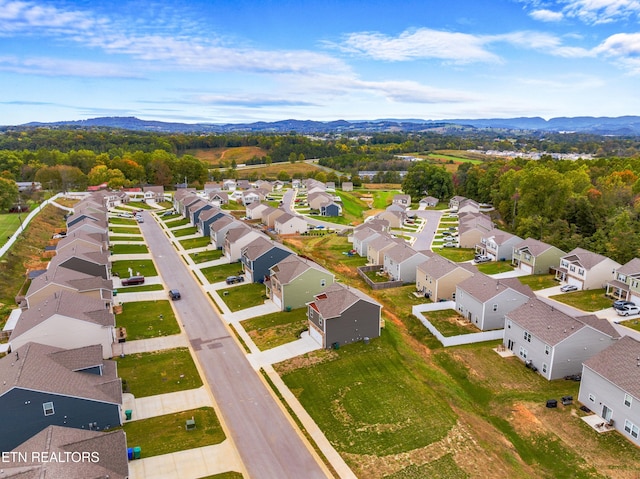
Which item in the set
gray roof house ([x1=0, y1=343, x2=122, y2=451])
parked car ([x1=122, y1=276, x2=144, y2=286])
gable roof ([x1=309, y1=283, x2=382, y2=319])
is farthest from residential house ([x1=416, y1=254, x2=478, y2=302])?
parked car ([x1=122, y1=276, x2=144, y2=286])

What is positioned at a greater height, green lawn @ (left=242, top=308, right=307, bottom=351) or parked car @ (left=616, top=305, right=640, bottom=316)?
green lawn @ (left=242, top=308, right=307, bottom=351)

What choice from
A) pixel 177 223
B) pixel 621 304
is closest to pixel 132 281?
pixel 177 223

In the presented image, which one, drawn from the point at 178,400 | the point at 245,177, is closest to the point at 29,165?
the point at 245,177

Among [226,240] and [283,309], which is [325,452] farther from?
[226,240]

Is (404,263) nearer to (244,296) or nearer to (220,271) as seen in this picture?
(244,296)

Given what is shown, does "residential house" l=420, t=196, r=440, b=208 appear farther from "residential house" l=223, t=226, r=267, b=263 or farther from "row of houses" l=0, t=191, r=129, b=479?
"row of houses" l=0, t=191, r=129, b=479

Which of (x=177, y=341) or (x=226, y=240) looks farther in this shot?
(x=226, y=240)
